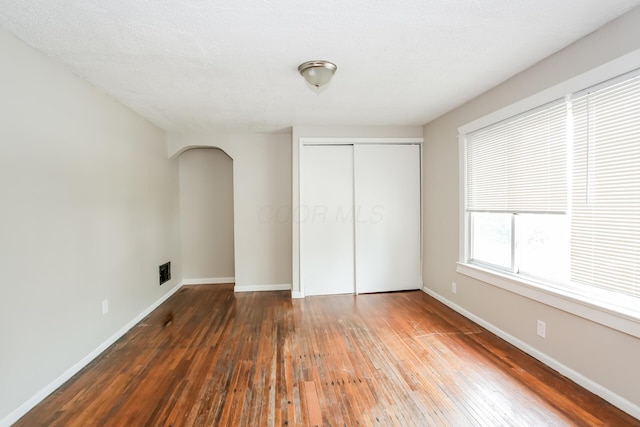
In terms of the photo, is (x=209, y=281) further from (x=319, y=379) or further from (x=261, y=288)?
(x=319, y=379)

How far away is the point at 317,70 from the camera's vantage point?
2289 millimetres

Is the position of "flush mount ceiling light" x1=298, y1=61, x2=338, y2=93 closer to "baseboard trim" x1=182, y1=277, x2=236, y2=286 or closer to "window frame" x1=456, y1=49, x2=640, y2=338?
"window frame" x1=456, y1=49, x2=640, y2=338

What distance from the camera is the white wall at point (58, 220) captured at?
183 centimetres

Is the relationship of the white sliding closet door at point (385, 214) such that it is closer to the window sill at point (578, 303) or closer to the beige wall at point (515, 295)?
the beige wall at point (515, 295)

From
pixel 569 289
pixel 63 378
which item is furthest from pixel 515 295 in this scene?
pixel 63 378

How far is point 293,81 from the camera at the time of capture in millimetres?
2650

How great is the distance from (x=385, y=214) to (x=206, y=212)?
2979 millimetres

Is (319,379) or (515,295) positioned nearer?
(319,379)

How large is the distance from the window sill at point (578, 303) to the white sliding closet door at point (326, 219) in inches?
77.7

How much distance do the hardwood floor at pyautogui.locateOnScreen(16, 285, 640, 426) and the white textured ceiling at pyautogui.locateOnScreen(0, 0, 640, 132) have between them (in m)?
2.44

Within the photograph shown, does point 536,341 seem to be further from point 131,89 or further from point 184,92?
point 131,89

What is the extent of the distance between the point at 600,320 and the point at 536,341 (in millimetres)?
624

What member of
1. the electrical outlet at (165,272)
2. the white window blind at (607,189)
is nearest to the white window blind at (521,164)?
the white window blind at (607,189)

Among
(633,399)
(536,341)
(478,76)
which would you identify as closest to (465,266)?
(536,341)
